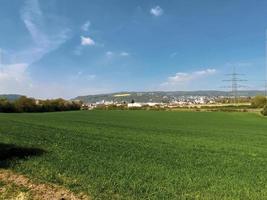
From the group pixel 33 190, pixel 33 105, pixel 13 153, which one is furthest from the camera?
pixel 33 105

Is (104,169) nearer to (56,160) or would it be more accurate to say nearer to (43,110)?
(56,160)

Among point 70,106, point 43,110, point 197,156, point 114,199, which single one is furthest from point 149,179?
point 70,106

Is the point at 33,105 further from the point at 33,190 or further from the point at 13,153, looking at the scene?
the point at 33,190

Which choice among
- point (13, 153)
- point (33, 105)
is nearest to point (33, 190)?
point (13, 153)

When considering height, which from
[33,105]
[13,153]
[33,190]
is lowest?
[33,190]

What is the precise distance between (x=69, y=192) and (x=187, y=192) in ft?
12.2

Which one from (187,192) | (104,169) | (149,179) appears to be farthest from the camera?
(104,169)

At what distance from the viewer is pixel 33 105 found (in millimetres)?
115500

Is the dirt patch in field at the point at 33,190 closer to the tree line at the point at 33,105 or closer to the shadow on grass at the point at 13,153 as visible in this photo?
the shadow on grass at the point at 13,153

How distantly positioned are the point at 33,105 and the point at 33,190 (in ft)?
355

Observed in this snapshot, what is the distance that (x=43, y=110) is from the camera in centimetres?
11919

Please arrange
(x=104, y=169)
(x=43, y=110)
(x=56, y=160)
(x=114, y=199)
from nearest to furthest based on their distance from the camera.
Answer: (x=114, y=199)
(x=104, y=169)
(x=56, y=160)
(x=43, y=110)

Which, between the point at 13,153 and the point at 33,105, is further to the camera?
the point at 33,105

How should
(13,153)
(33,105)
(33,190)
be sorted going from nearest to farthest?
(33,190) < (13,153) < (33,105)
